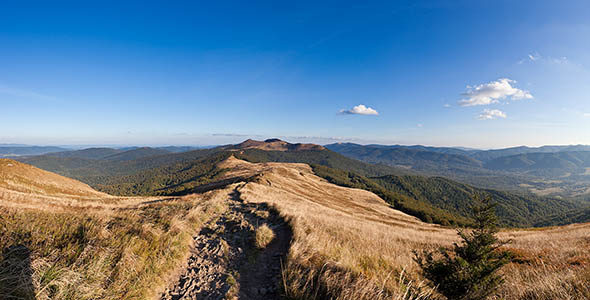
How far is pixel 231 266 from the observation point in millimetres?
7129

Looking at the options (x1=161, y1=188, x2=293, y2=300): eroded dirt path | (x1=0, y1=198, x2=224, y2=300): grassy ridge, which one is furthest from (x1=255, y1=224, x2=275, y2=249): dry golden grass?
(x1=0, y1=198, x2=224, y2=300): grassy ridge

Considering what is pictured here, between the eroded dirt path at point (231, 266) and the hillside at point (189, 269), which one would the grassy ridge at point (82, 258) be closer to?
the hillside at point (189, 269)

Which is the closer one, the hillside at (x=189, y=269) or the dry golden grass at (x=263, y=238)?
the hillside at (x=189, y=269)

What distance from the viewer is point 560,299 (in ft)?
13.5

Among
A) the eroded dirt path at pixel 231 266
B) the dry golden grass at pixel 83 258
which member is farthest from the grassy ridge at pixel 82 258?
the eroded dirt path at pixel 231 266

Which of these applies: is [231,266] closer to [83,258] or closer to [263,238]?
[263,238]

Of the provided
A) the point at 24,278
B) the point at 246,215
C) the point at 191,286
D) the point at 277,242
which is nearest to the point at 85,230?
the point at 24,278

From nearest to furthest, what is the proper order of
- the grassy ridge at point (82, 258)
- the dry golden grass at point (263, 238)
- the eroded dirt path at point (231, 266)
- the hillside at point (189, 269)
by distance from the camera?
the grassy ridge at point (82, 258) < the hillside at point (189, 269) < the eroded dirt path at point (231, 266) < the dry golden grass at point (263, 238)

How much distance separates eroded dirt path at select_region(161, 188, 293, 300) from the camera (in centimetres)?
563

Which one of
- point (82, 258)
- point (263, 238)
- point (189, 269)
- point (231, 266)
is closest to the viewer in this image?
point (82, 258)

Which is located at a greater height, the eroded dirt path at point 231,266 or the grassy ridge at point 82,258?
the grassy ridge at point 82,258

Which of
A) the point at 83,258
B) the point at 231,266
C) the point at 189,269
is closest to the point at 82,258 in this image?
the point at 83,258

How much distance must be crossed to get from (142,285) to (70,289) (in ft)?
4.65

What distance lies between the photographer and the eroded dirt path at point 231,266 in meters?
5.63
